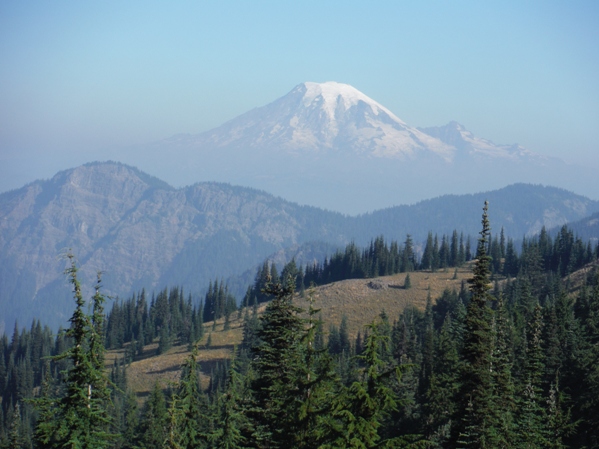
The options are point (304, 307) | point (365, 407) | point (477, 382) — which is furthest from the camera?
point (304, 307)

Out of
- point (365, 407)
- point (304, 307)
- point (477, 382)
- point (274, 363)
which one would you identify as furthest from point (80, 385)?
point (304, 307)

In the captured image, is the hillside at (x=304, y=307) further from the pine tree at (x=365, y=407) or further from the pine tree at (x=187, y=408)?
the pine tree at (x=365, y=407)

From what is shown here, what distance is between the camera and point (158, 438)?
68688 millimetres

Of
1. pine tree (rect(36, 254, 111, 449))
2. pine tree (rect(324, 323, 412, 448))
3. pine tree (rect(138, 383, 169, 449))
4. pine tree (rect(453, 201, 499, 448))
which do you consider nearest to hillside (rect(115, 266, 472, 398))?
pine tree (rect(138, 383, 169, 449))

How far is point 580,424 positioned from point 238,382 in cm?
2789

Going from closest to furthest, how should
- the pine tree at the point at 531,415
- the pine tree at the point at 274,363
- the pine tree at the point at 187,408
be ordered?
1. the pine tree at the point at 274,363
2. the pine tree at the point at 187,408
3. the pine tree at the point at 531,415

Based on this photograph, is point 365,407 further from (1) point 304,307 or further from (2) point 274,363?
(1) point 304,307

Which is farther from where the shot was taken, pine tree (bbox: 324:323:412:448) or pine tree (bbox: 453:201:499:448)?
pine tree (bbox: 453:201:499:448)

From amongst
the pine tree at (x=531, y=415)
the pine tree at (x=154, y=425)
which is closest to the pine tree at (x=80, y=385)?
the pine tree at (x=531, y=415)

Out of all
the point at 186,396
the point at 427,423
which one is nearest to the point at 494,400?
the point at 186,396

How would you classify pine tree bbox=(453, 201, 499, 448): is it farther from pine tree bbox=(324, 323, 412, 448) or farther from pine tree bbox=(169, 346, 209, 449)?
pine tree bbox=(169, 346, 209, 449)

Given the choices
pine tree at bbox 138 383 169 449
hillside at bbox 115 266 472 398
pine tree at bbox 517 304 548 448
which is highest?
hillside at bbox 115 266 472 398

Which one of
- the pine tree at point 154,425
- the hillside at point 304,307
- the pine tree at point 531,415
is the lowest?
the pine tree at point 154,425

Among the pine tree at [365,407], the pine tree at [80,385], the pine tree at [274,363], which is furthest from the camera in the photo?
the pine tree at [274,363]
